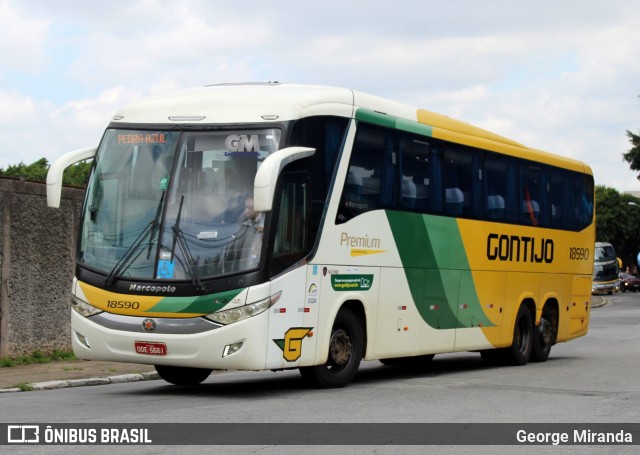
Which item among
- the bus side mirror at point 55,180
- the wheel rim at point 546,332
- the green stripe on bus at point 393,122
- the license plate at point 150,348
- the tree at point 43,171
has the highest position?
the tree at point 43,171

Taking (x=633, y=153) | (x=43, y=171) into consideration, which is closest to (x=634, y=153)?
(x=633, y=153)

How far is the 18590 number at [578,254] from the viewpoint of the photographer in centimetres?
2203

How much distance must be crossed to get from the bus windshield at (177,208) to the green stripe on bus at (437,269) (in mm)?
2983

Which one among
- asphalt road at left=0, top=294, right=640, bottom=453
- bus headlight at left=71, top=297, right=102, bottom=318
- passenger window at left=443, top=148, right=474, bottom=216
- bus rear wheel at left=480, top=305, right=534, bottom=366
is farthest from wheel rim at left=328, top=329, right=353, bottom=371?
bus rear wheel at left=480, top=305, right=534, bottom=366

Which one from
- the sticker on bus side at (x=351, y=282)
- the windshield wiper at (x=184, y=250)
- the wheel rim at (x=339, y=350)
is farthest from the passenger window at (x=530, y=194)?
the windshield wiper at (x=184, y=250)

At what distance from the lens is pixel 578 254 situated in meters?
22.4

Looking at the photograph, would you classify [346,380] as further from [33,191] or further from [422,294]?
[33,191]

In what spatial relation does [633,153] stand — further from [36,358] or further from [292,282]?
[292,282]

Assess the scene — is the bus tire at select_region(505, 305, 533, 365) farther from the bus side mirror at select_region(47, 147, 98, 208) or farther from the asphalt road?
the bus side mirror at select_region(47, 147, 98, 208)

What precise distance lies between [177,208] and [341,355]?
2.95m

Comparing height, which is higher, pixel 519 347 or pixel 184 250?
pixel 184 250

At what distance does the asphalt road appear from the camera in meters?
11.0

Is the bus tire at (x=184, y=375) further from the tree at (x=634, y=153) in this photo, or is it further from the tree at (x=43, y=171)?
the tree at (x=43, y=171)
